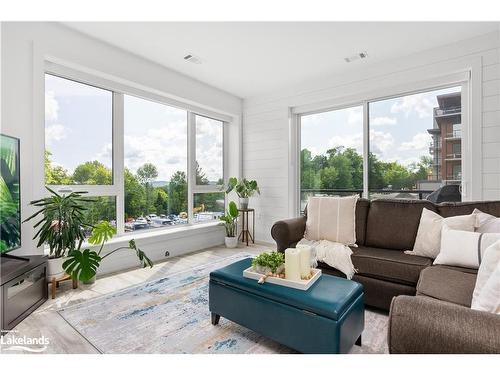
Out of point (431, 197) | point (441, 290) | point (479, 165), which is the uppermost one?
point (479, 165)

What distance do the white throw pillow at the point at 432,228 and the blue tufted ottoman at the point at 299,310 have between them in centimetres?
102

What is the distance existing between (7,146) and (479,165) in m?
4.62

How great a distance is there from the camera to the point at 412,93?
3562 mm

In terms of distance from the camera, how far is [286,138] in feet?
14.9

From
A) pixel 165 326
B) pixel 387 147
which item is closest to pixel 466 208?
pixel 387 147

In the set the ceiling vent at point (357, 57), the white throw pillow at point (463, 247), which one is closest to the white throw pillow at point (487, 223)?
the white throw pillow at point (463, 247)

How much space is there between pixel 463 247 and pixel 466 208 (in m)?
0.59

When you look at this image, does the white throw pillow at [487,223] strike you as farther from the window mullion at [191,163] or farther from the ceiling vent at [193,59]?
the window mullion at [191,163]

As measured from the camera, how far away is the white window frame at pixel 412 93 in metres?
3.03

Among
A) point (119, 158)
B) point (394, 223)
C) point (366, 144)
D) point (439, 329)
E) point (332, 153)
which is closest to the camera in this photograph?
point (439, 329)

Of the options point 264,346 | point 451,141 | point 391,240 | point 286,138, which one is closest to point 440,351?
point 264,346

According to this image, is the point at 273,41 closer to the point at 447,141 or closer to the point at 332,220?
the point at 332,220

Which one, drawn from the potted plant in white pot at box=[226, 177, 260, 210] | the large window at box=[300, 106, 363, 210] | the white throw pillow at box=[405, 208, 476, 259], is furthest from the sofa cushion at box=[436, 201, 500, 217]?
the potted plant in white pot at box=[226, 177, 260, 210]
